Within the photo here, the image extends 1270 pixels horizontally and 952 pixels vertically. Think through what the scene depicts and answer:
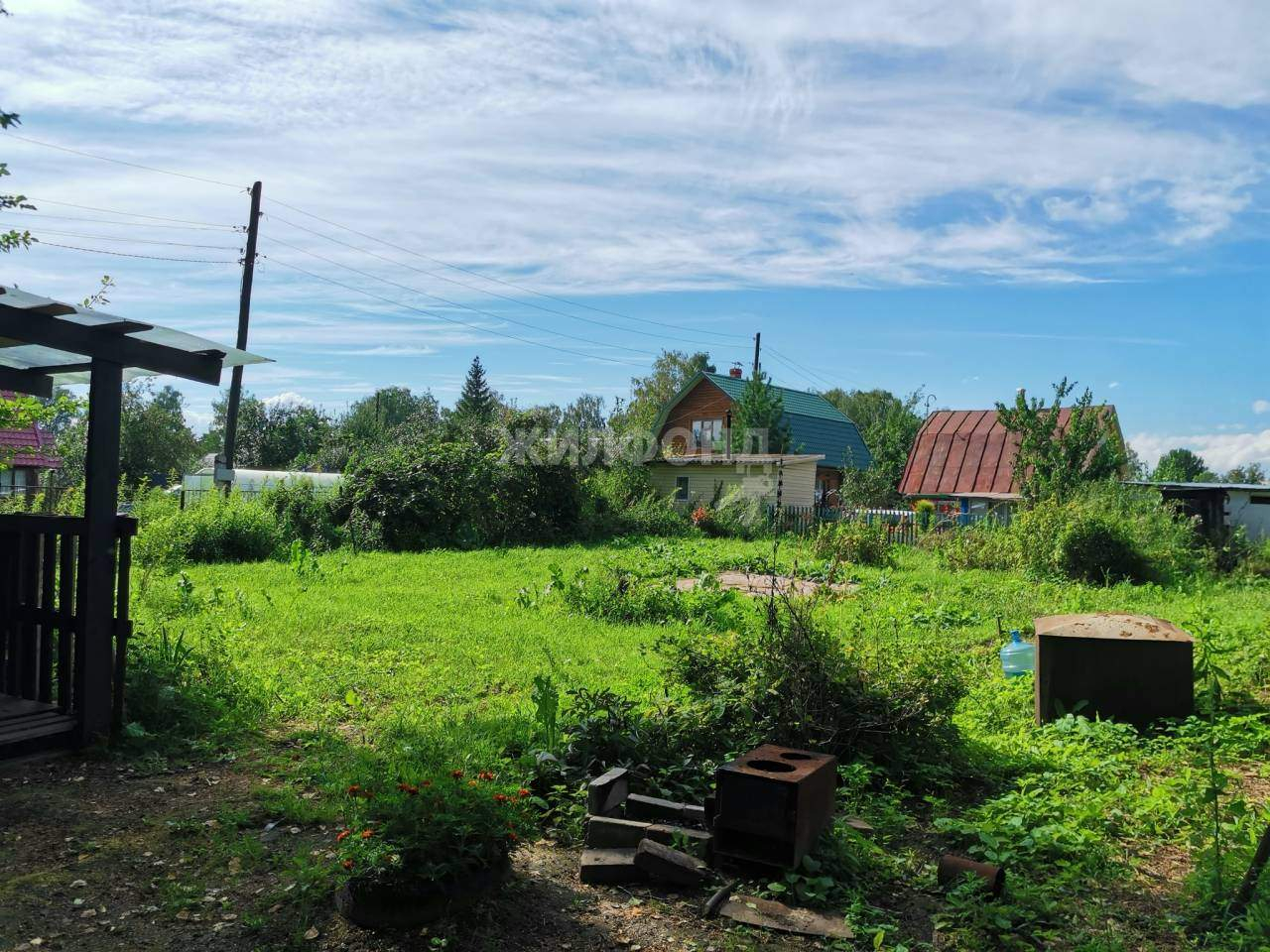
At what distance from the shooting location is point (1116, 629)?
6.32 metres

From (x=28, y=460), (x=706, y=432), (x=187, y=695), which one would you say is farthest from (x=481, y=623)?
(x=706, y=432)

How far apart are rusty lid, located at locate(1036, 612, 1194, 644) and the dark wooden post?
6.26 m

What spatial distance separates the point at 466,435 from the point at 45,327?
16808 millimetres

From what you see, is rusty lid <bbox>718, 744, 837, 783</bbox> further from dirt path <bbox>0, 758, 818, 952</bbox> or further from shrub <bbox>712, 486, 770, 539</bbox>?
shrub <bbox>712, 486, 770, 539</bbox>

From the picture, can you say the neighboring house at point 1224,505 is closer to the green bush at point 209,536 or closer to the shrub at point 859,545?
the shrub at point 859,545

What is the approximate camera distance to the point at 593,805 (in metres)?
4.29

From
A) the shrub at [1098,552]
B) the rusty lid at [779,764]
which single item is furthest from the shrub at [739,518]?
the rusty lid at [779,764]

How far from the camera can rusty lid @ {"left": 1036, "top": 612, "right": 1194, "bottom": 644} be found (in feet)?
20.4

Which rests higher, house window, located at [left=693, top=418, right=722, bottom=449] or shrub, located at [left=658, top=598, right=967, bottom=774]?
house window, located at [left=693, top=418, right=722, bottom=449]

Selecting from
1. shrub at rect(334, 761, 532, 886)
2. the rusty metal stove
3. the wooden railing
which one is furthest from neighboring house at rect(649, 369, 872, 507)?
shrub at rect(334, 761, 532, 886)

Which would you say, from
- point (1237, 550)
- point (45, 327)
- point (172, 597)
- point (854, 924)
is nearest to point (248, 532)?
point (172, 597)

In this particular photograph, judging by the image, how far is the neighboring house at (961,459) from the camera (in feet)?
84.3

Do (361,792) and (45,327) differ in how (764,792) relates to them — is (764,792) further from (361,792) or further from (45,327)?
(45,327)

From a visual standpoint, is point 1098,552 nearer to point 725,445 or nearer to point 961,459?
point 961,459
